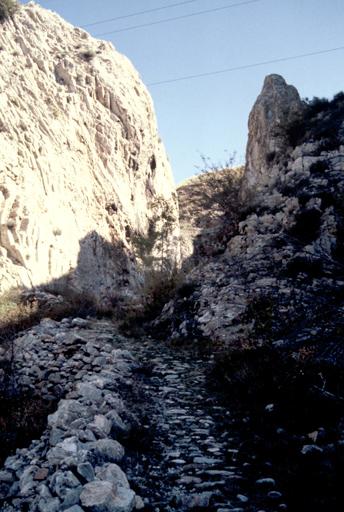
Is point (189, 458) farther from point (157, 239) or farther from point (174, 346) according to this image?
point (157, 239)

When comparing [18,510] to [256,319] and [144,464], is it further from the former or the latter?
[256,319]

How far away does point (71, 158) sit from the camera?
32469mm

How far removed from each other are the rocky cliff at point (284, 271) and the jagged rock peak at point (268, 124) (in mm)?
11705

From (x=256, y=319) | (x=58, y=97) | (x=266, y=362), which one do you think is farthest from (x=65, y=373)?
(x=58, y=97)

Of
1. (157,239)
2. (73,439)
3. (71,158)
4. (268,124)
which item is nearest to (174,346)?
(73,439)

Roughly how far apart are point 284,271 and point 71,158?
25563 millimetres

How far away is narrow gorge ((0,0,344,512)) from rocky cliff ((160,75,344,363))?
0.21 feet

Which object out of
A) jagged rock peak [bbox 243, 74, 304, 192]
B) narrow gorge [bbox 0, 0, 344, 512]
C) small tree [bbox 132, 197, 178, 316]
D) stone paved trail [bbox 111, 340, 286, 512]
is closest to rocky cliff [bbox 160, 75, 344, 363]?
narrow gorge [bbox 0, 0, 344, 512]

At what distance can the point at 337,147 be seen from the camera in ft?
59.3

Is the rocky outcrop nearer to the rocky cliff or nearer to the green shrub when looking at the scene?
the rocky cliff

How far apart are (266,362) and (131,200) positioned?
3787cm

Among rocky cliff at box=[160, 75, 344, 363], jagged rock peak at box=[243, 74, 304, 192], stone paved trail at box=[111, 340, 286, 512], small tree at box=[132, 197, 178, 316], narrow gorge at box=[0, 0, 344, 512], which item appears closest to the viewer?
stone paved trail at box=[111, 340, 286, 512]

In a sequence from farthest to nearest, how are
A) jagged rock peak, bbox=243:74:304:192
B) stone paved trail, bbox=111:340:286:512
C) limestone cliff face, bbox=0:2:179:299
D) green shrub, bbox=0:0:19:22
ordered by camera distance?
1. green shrub, bbox=0:0:19:22
2. jagged rock peak, bbox=243:74:304:192
3. limestone cliff face, bbox=0:2:179:299
4. stone paved trail, bbox=111:340:286:512

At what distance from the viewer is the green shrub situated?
34094 millimetres
